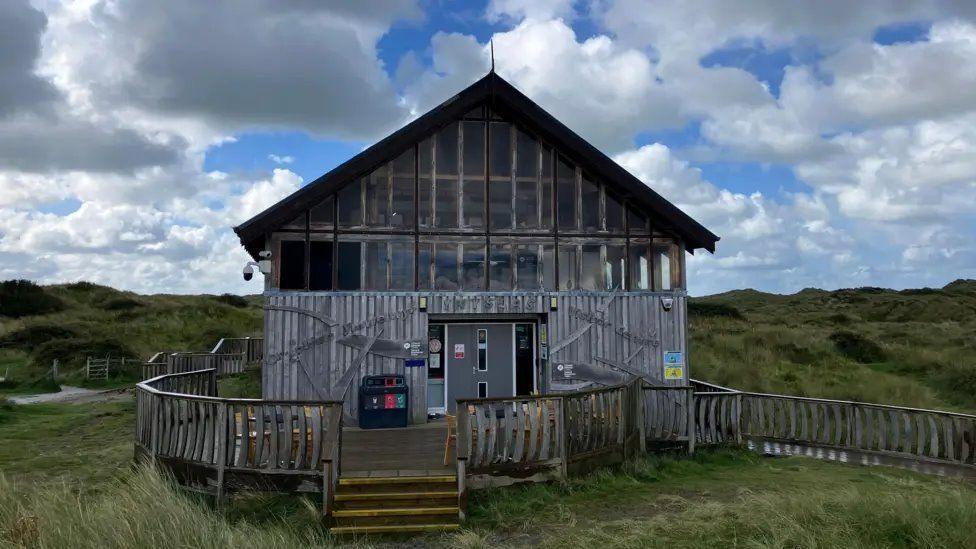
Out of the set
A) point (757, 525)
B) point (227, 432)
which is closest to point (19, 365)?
point (227, 432)

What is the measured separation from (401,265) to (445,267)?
0.91 m

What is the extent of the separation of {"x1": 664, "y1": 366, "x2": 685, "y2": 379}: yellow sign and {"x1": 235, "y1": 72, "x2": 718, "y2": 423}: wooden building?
25 millimetres

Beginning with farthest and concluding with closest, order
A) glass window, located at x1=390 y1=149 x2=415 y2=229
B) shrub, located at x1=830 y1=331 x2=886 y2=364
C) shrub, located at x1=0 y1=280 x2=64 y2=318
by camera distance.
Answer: shrub, located at x1=0 y1=280 x2=64 y2=318
shrub, located at x1=830 y1=331 x2=886 y2=364
glass window, located at x1=390 y1=149 x2=415 y2=229

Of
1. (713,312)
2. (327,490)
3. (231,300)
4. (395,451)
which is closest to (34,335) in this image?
(231,300)

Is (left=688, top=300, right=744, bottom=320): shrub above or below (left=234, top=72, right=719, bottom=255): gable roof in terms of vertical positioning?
below

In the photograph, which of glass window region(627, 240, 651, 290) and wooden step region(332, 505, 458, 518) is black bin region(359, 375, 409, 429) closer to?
wooden step region(332, 505, 458, 518)

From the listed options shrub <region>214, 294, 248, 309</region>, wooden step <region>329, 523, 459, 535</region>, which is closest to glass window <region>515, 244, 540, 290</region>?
wooden step <region>329, 523, 459, 535</region>

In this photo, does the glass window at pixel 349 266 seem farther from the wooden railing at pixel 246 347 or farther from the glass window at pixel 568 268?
the wooden railing at pixel 246 347

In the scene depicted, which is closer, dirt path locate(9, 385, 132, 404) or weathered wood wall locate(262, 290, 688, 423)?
weathered wood wall locate(262, 290, 688, 423)

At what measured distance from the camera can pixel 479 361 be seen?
14.3 metres

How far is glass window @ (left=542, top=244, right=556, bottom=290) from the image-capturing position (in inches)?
553

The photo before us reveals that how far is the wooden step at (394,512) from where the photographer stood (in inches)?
325

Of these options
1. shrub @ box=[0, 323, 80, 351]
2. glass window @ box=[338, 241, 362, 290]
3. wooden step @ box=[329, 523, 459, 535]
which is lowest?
wooden step @ box=[329, 523, 459, 535]

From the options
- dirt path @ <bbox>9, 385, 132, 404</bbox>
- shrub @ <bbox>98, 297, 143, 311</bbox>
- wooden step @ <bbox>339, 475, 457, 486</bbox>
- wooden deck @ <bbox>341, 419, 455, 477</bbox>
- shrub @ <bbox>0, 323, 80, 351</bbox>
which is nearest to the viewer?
wooden step @ <bbox>339, 475, 457, 486</bbox>
